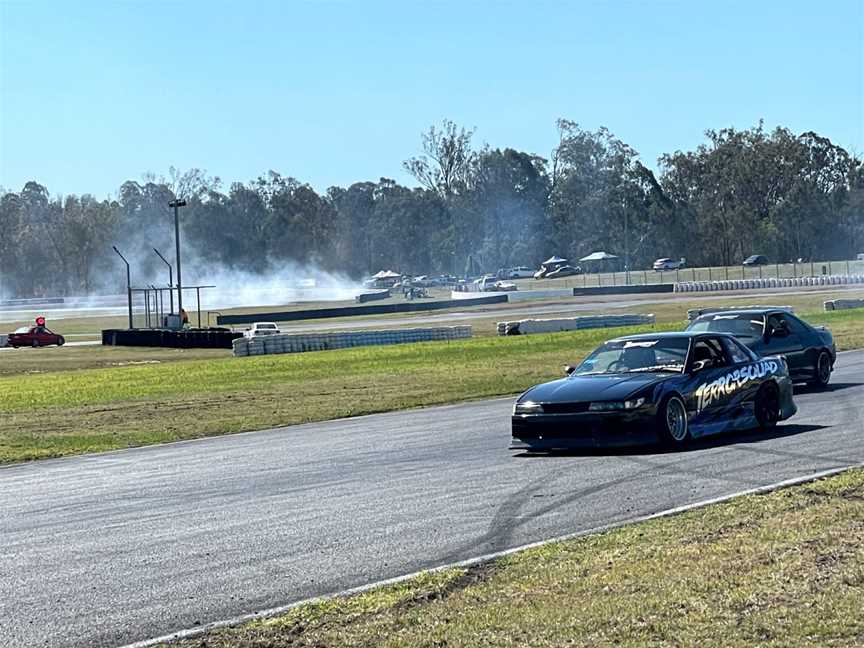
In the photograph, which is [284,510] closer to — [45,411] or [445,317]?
[45,411]

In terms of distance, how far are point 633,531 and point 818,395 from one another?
1125cm

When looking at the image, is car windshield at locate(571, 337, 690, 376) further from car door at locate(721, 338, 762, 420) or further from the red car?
the red car

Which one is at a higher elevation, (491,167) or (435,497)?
(491,167)

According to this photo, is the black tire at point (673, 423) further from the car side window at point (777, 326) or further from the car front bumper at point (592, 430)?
the car side window at point (777, 326)

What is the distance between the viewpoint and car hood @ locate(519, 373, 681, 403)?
13398 mm

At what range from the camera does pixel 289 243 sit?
538 ft

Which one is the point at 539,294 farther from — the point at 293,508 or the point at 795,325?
the point at 293,508

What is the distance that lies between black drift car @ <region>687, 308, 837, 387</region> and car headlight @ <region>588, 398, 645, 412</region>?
7.23m

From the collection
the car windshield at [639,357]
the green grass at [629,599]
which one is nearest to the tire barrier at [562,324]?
the car windshield at [639,357]

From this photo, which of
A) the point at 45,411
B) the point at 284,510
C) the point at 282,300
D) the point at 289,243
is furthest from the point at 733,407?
the point at 289,243

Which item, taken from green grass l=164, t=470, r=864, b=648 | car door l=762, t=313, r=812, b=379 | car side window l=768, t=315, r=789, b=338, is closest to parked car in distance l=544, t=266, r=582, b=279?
car side window l=768, t=315, r=789, b=338

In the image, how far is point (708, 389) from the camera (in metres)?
14.2

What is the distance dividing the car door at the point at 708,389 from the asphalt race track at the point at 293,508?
0.88 feet

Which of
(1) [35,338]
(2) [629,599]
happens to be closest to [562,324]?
(1) [35,338]
